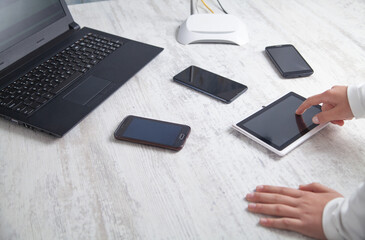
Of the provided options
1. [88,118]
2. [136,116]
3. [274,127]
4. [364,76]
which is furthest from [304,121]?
[88,118]

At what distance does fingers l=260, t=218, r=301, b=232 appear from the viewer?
483 millimetres

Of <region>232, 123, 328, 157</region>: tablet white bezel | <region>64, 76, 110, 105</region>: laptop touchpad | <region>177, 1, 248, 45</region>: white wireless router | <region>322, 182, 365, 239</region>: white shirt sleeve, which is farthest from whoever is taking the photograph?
<region>177, 1, 248, 45</region>: white wireless router

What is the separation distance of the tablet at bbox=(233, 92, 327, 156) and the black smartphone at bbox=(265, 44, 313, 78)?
0.10m

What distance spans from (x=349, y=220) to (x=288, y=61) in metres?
0.45

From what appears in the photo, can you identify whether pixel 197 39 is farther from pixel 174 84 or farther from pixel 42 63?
pixel 42 63

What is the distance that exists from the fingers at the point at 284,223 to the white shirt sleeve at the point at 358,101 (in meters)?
0.27

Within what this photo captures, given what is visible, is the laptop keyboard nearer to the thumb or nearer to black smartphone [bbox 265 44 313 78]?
black smartphone [bbox 265 44 313 78]

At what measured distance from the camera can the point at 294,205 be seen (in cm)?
51

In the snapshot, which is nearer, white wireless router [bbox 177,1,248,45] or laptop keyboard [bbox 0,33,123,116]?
laptop keyboard [bbox 0,33,123,116]

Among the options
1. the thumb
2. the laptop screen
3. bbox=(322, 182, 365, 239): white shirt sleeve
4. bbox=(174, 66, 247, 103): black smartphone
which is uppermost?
the laptop screen

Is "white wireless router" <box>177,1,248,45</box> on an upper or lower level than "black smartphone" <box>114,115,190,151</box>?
upper

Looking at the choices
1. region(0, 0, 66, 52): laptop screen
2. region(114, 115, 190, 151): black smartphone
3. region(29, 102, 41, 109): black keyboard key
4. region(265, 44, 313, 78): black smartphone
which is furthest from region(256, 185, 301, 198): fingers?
region(0, 0, 66, 52): laptop screen

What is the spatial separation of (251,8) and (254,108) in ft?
1.72

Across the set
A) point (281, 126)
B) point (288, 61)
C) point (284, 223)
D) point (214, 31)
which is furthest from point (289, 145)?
point (214, 31)
